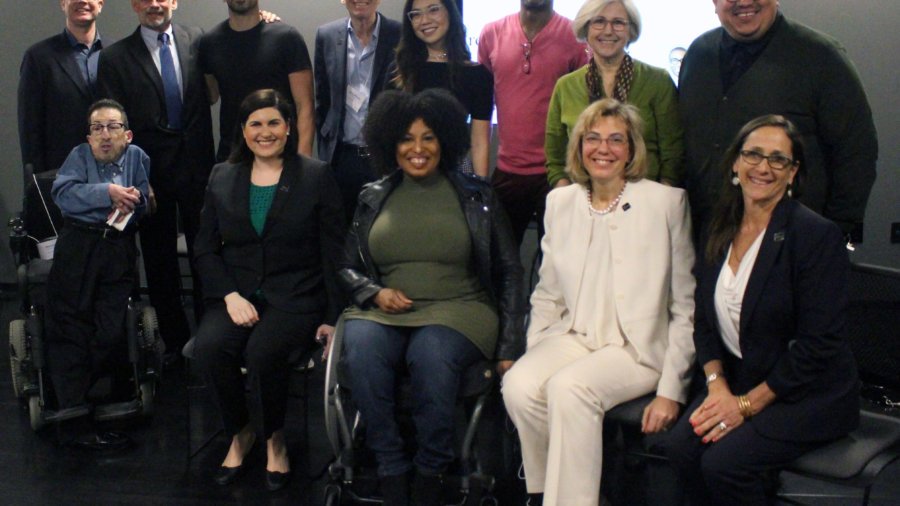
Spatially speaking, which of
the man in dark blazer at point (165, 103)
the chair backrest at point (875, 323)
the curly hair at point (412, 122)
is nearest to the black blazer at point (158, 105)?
the man in dark blazer at point (165, 103)

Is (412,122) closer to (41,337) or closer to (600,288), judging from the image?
(600,288)

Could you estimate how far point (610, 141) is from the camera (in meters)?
2.88

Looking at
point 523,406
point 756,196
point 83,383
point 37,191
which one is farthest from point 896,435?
point 37,191

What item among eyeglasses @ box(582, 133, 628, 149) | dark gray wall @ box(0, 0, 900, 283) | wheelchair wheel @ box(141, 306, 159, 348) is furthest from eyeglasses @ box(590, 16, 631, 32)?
dark gray wall @ box(0, 0, 900, 283)

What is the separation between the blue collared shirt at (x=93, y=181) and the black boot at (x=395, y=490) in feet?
5.15

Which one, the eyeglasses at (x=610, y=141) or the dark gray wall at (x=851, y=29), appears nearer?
the eyeglasses at (x=610, y=141)

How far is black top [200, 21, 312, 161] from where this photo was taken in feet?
13.1

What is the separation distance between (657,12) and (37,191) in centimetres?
298

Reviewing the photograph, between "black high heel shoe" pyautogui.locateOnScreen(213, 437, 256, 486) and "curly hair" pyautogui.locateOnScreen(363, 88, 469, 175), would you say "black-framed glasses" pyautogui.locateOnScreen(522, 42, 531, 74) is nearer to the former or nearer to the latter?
"curly hair" pyautogui.locateOnScreen(363, 88, 469, 175)

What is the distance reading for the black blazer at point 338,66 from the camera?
3.85m

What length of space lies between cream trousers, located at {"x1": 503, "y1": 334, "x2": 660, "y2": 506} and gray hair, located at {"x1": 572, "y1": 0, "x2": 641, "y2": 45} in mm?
1021

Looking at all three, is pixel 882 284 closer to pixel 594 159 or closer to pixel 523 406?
pixel 594 159

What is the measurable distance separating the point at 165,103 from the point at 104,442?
4.74ft

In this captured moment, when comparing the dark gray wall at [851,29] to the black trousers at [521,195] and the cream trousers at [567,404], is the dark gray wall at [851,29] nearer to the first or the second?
the black trousers at [521,195]
